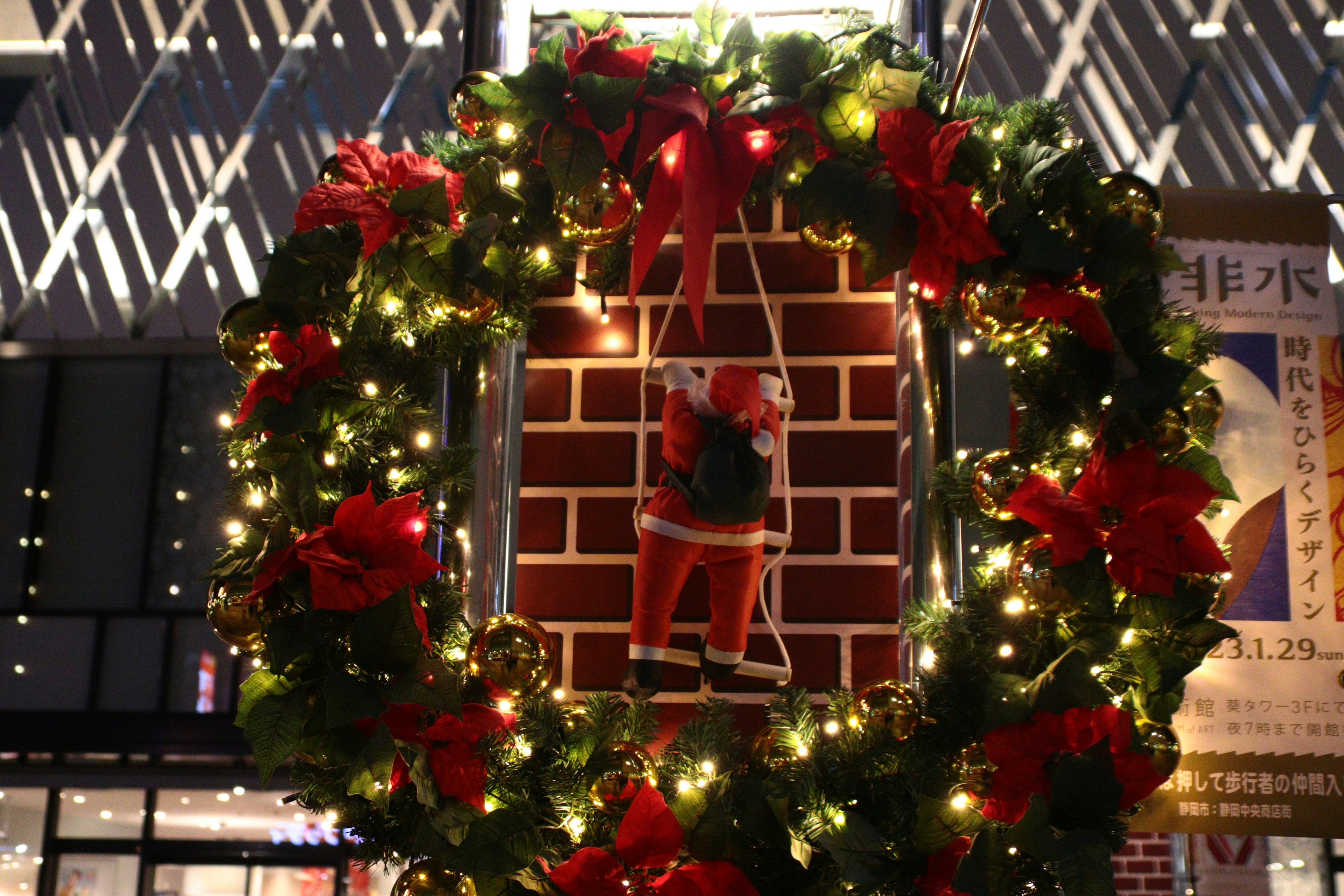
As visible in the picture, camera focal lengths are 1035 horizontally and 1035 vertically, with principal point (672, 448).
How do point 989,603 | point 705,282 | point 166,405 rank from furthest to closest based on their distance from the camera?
1. point 166,405
2. point 705,282
3. point 989,603

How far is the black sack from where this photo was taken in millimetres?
1354

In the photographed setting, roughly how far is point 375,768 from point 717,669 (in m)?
0.53

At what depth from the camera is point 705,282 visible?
4.62ft

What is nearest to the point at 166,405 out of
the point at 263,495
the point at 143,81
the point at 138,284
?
the point at 138,284

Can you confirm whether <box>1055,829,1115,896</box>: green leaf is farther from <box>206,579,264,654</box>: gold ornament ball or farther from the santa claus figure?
<box>206,579,264,654</box>: gold ornament ball

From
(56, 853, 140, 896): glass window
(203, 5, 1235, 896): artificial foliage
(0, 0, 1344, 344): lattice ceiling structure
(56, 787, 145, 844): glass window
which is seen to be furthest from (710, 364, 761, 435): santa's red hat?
(56, 853, 140, 896): glass window

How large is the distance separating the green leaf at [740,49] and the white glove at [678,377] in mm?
402

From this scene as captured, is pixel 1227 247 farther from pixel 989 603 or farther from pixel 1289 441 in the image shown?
pixel 989 603

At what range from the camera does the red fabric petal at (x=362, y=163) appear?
4.36 ft

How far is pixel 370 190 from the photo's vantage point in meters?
1.33

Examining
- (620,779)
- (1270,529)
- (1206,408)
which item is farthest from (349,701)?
(1270,529)

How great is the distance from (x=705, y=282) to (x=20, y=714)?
607 cm

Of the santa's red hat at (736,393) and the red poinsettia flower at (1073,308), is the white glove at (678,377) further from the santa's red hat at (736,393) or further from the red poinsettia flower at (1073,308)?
the red poinsettia flower at (1073,308)

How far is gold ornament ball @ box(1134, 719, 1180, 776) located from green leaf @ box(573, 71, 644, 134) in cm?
96
